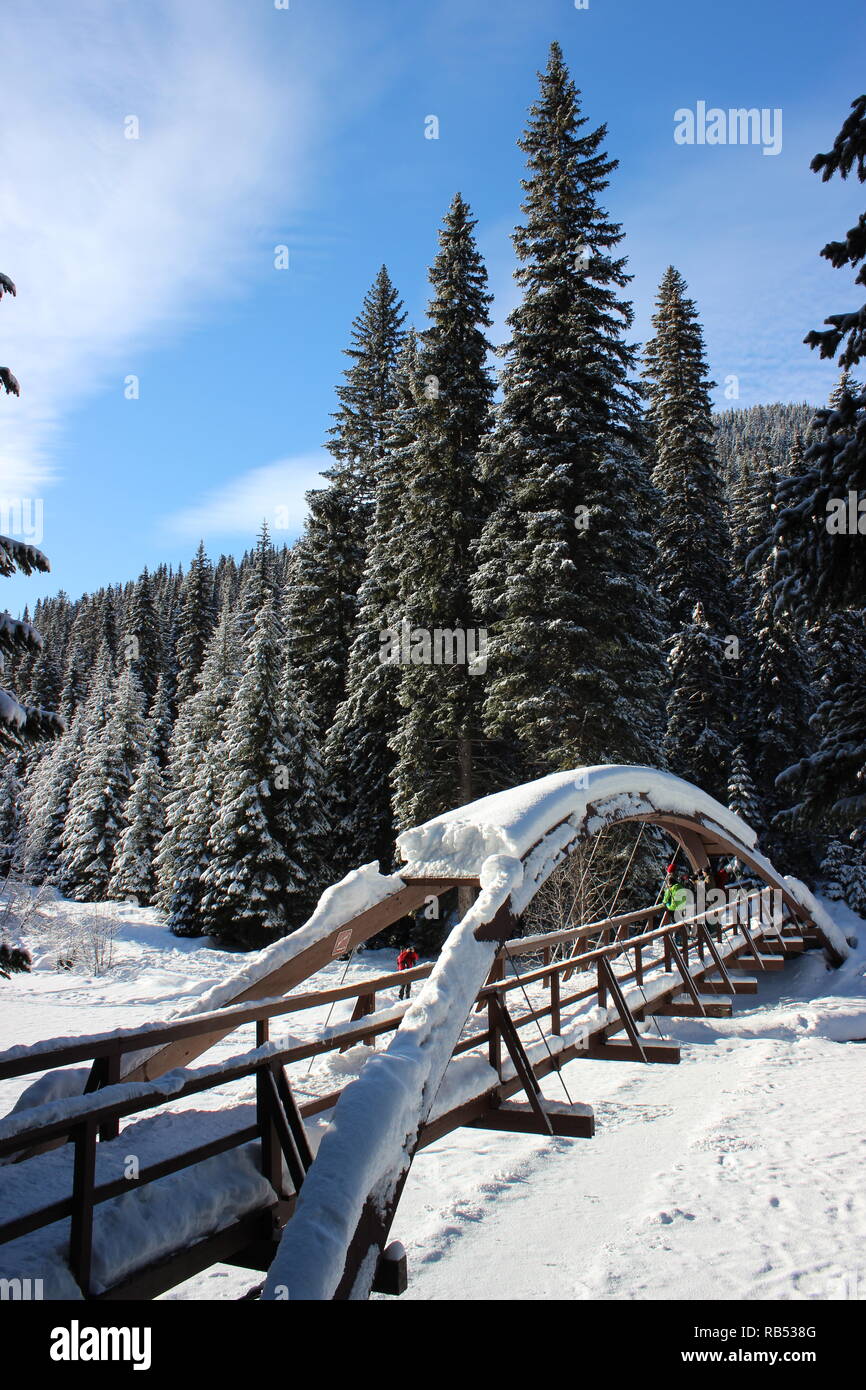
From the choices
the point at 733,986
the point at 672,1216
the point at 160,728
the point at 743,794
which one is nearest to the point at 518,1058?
the point at 672,1216

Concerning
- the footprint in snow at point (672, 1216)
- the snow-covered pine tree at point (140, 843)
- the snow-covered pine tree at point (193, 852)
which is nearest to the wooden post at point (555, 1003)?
the footprint in snow at point (672, 1216)

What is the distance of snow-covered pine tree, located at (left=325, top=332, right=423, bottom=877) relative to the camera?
2506cm

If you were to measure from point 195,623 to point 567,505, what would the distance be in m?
40.9

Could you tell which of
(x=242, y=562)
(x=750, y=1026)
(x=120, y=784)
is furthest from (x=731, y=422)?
(x=750, y=1026)

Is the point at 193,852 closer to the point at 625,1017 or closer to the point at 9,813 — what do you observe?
the point at 625,1017

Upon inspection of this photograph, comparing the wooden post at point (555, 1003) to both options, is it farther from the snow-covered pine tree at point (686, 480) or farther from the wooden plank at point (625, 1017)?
the snow-covered pine tree at point (686, 480)

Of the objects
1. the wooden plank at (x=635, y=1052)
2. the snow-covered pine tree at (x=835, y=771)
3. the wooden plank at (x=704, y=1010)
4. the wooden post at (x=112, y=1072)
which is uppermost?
the snow-covered pine tree at (x=835, y=771)

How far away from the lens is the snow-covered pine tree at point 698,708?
2853cm

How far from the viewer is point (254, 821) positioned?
2650cm

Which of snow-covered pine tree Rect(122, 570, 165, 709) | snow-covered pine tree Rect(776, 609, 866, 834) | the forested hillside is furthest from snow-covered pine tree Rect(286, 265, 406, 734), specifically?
snow-covered pine tree Rect(122, 570, 165, 709)

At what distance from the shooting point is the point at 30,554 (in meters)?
7.36

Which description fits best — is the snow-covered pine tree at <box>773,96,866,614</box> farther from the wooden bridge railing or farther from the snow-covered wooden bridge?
the wooden bridge railing

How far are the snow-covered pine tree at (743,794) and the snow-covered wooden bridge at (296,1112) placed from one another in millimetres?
19832

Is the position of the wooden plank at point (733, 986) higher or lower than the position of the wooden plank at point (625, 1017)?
lower
